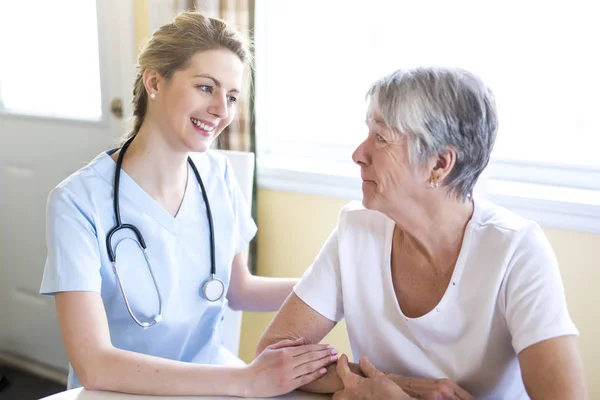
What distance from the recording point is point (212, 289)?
146 cm

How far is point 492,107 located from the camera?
1107mm

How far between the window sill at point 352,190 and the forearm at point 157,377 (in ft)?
2.49

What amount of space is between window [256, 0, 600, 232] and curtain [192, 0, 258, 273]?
0.07 m

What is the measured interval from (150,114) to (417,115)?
2.22 ft

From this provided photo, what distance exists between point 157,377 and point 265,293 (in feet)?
1.83

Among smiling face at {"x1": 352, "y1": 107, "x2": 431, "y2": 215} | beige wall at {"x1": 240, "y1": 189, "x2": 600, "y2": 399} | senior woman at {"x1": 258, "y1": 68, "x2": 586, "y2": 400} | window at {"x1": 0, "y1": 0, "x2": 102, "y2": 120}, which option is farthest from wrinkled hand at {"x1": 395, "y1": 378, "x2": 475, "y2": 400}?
window at {"x1": 0, "y1": 0, "x2": 102, "y2": 120}

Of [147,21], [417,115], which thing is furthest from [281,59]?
[417,115]

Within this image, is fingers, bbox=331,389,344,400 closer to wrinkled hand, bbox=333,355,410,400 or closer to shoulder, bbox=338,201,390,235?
wrinkled hand, bbox=333,355,410,400

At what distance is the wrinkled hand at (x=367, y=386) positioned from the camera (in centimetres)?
108

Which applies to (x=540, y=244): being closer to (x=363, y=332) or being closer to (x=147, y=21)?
(x=363, y=332)

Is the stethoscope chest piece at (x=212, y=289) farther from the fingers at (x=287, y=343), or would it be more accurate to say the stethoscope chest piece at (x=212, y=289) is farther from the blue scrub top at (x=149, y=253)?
the fingers at (x=287, y=343)

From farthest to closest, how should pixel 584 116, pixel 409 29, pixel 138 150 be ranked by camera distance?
pixel 409 29, pixel 584 116, pixel 138 150

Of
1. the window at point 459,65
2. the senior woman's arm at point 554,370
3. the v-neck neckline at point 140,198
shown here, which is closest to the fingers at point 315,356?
the senior woman's arm at point 554,370

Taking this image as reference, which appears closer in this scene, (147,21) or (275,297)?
A: (275,297)
